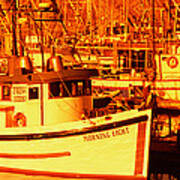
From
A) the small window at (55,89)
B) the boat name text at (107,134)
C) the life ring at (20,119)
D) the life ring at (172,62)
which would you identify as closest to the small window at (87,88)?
the small window at (55,89)

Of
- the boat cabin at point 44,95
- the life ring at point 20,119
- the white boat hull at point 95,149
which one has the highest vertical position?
the boat cabin at point 44,95

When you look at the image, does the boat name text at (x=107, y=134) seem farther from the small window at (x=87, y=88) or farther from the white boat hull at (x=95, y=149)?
the small window at (x=87, y=88)

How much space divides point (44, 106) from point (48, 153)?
1.40m

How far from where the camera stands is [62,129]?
1381cm

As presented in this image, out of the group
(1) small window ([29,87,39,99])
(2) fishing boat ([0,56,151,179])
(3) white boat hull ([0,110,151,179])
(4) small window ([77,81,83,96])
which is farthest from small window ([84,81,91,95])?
(3) white boat hull ([0,110,151,179])

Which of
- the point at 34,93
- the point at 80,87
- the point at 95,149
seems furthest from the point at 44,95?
the point at 95,149

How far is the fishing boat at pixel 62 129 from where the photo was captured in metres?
13.6

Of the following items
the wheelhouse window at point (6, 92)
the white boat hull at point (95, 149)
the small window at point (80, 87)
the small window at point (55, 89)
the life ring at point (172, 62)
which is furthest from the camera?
the life ring at point (172, 62)

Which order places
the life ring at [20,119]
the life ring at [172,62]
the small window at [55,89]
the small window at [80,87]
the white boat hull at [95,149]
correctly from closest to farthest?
the white boat hull at [95,149] → the small window at [55,89] → the small window at [80,87] → the life ring at [20,119] → the life ring at [172,62]

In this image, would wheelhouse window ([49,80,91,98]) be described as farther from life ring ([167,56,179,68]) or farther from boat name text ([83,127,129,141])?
life ring ([167,56,179,68])

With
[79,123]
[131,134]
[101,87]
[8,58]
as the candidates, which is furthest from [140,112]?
[101,87]

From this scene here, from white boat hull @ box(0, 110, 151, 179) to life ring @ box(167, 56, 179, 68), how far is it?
13.8 metres

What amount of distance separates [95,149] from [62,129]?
107cm

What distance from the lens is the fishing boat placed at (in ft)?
44.5
